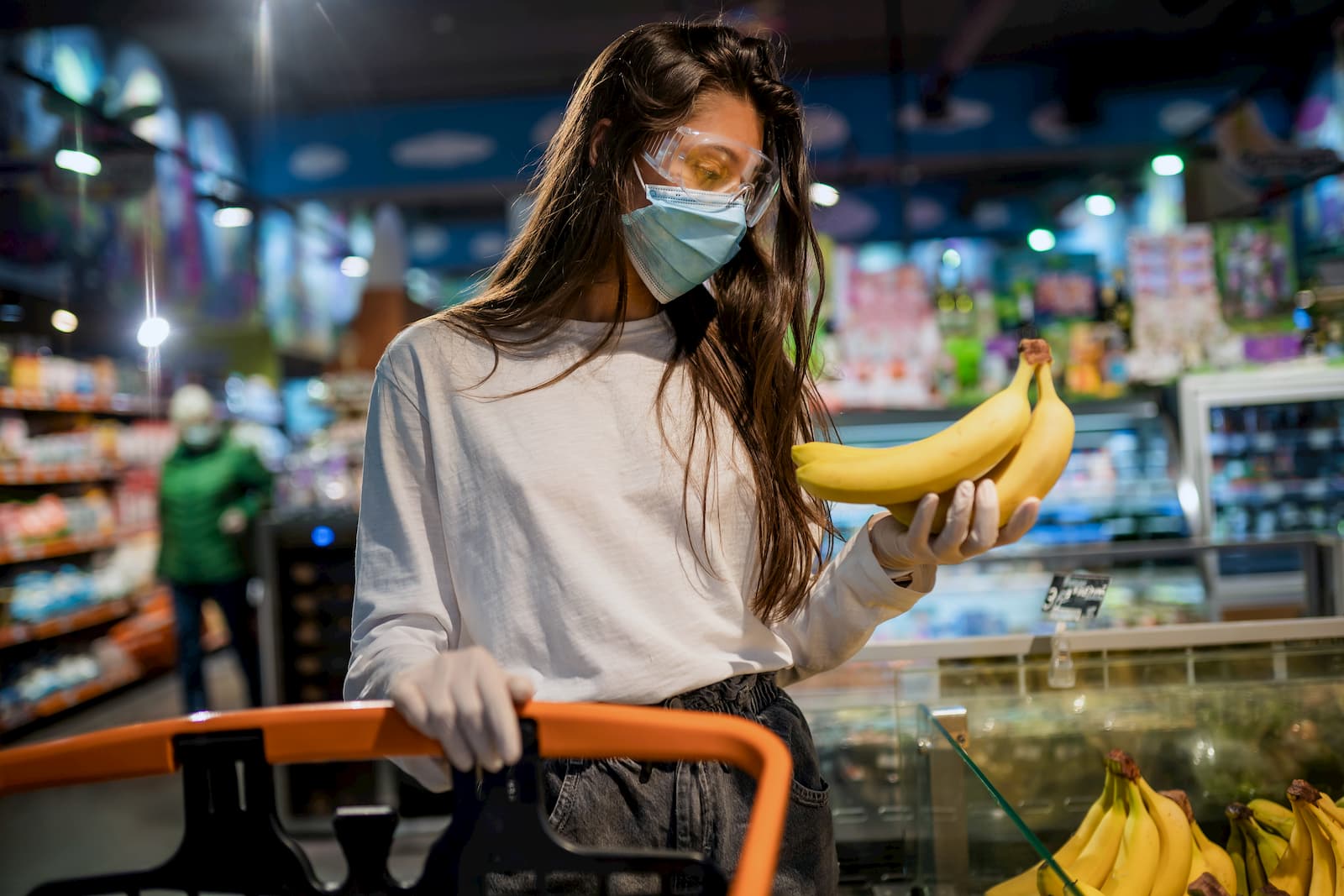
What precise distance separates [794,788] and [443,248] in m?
9.15

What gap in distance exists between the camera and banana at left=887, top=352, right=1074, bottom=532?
1.08 metres

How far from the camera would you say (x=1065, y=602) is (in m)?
1.79

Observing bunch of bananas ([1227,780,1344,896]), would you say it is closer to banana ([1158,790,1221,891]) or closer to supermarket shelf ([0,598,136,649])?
banana ([1158,790,1221,891])

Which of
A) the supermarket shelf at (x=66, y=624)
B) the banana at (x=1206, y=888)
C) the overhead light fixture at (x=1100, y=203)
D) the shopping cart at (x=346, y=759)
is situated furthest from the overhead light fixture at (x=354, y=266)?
the shopping cart at (x=346, y=759)

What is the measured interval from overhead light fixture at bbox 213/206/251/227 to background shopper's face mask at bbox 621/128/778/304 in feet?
24.6

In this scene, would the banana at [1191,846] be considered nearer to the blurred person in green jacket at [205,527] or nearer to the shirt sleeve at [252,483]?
the blurred person in green jacket at [205,527]

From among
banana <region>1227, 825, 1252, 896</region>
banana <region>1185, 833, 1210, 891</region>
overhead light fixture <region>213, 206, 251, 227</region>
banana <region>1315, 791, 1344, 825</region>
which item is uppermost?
overhead light fixture <region>213, 206, 251, 227</region>

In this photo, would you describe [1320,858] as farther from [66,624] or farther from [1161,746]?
[66,624]

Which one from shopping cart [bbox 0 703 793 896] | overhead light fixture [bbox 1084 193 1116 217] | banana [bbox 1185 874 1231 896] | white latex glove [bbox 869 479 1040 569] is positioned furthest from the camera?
overhead light fixture [bbox 1084 193 1116 217]

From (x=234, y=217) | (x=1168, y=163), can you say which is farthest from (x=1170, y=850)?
(x=234, y=217)

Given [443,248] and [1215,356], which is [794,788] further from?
[443,248]

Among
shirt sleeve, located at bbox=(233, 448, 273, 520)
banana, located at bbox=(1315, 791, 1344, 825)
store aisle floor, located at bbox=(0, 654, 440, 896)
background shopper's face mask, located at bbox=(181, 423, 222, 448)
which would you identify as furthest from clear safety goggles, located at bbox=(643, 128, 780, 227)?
background shopper's face mask, located at bbox=(181, 423, 222, 448)

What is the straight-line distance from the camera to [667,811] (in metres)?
1.09

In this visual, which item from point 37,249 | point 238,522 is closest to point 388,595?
point 238,522
